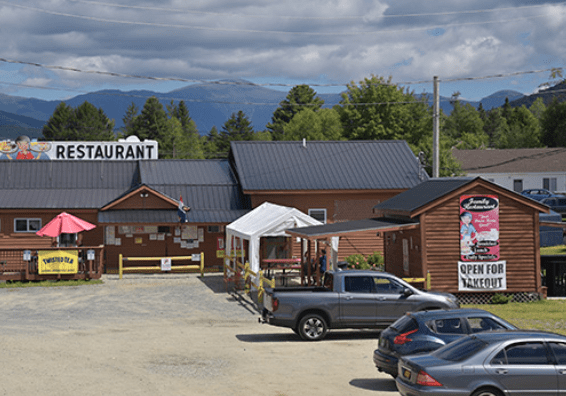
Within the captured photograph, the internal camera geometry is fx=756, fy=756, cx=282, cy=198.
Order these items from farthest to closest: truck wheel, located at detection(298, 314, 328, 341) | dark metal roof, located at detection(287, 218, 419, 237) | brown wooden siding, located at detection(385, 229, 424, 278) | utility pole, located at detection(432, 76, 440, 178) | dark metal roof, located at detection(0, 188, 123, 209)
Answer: dark metal roof, located at detection(0, 188, 123, 209) → utility pole, located at detection(432, 76, 440, 178) → brown wooden siding, located at detection(385, 229, 424, 278) → dark metal roof, located at detection(287, 218, 419, 237) → truck wheel, located at detection(298, 314, 328, 341)

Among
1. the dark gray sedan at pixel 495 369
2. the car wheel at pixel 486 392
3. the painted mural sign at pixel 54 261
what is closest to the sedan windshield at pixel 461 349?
the dark gray sedan at pixel 495 369

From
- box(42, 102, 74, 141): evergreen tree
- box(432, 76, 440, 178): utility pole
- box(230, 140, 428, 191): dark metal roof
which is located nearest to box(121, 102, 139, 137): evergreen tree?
box(42, 102, 74, 141): evergreen tree

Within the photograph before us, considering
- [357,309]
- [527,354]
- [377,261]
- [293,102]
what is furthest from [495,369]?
[293,102]

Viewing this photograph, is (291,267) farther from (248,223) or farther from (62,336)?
(62,336)

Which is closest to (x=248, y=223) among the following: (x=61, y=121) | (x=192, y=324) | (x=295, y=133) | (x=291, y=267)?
(x=291, y=267)

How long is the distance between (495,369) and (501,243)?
16795 mm

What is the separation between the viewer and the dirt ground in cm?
1499

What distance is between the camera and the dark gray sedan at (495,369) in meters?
11.8

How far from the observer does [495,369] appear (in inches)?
470

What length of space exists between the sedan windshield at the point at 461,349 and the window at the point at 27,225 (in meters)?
30.5

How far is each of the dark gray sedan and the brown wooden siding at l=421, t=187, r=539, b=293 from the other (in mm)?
15279

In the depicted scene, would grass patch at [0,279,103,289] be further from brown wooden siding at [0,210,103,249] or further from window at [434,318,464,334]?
window at [434,318,464,334]

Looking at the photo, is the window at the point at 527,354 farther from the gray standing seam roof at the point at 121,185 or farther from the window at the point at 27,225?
the window at the point at 27,225

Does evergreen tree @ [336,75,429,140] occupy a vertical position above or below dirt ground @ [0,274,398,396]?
above
